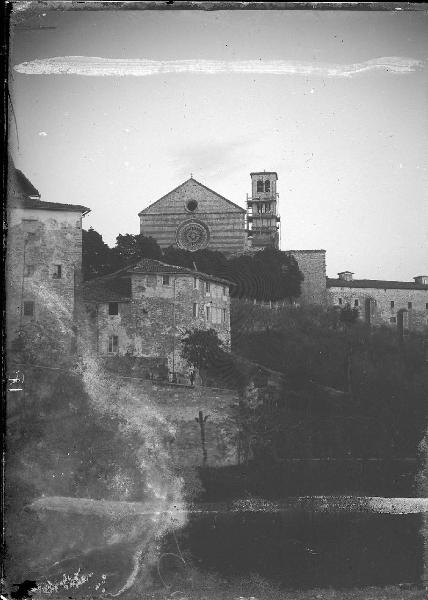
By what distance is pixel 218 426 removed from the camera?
4496mm

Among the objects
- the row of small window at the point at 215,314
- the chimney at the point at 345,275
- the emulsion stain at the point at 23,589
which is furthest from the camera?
the chimney at the point at 345,275

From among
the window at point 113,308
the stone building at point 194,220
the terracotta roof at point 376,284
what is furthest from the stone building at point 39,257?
the terracotta roof at point 376,284

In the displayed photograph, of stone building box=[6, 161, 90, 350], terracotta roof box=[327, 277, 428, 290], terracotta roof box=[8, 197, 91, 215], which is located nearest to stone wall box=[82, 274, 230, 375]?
stone building box=[6, 161, 90, 350]

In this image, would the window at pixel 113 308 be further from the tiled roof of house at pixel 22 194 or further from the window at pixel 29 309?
the tiled roof of house at pixel 22 194

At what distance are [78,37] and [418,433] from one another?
3135 mm

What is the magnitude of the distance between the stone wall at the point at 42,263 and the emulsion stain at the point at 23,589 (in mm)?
1396

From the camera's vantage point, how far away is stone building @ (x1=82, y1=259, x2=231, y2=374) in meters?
4.48

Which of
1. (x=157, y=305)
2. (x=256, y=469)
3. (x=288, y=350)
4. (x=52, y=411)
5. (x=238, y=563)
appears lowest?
(x=238, y=563)

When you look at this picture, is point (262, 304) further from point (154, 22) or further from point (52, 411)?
point (154, 22)

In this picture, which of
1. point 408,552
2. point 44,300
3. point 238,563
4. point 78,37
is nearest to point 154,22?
point 78,37

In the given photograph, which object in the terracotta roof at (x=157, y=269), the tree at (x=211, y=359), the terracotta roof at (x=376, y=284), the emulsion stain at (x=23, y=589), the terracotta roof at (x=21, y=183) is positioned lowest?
the emulsion stain at (x=23, y=589)

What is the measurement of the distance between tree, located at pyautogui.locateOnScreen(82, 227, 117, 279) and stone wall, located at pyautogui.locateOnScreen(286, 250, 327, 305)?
1179 mm

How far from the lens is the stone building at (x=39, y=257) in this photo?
164 inches

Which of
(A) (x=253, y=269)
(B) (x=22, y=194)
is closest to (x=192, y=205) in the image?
(A) (x=253, y=269)
